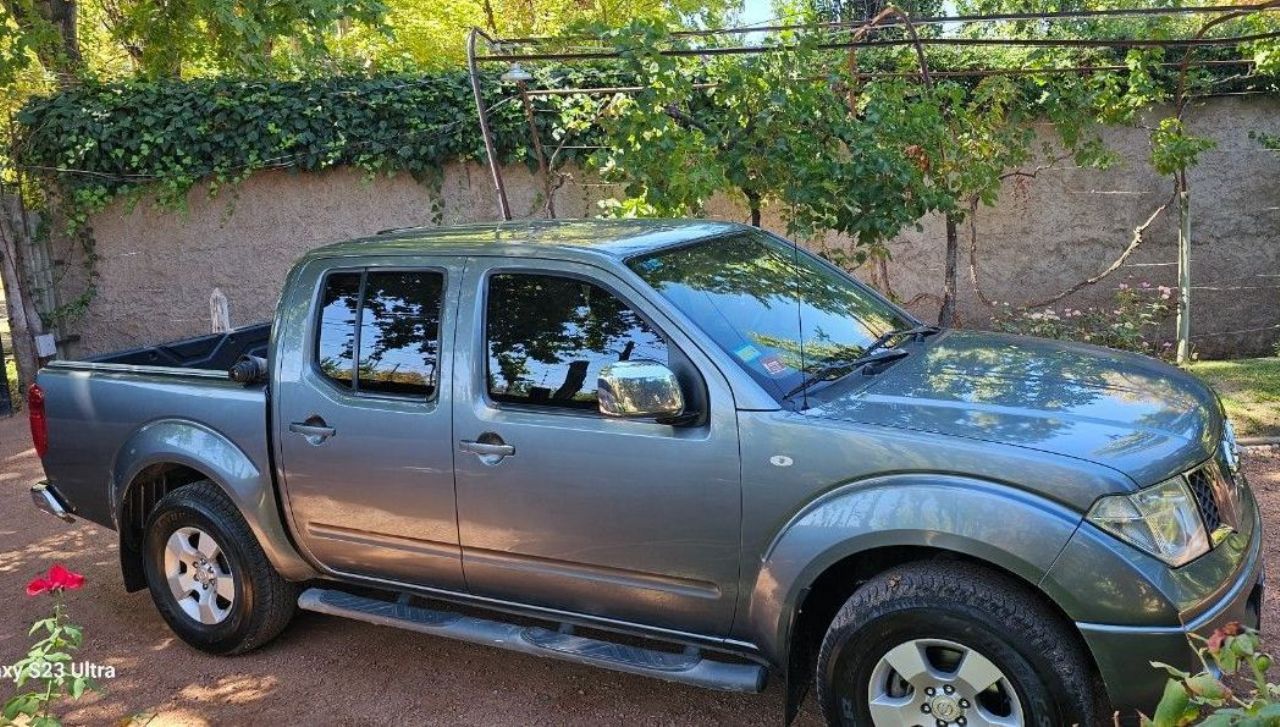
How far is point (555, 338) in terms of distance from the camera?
13.1 feet

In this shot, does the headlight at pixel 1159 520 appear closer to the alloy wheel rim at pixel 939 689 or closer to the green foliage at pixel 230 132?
the alloy wheel rim at pixel 939 689

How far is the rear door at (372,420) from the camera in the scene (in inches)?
163

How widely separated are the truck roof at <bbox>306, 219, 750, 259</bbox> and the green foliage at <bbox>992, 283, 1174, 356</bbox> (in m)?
5.39

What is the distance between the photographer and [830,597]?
3680mm

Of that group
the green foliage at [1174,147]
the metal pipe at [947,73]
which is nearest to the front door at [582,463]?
the metal pipe at [947,73]

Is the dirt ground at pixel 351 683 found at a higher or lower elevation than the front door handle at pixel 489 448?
lower

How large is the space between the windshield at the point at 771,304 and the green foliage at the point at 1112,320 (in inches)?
198

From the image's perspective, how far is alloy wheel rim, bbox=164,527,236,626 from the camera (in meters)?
4.85

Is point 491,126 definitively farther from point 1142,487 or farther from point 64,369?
point 1142,487

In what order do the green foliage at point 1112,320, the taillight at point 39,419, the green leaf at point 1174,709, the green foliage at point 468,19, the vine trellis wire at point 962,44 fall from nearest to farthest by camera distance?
1. the green leaf at point 1174,709
2. the taillight at point 39,419
3. the vine trellis wire at point 962,44
4. the green foliage at point 1112,320
5. the green foliage at point 468,19

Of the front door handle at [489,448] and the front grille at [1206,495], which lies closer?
the front grille at [1206,495]

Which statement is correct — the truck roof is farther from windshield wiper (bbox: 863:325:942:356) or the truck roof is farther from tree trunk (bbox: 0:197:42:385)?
tree trunk (bbox: 0:197:42:385)

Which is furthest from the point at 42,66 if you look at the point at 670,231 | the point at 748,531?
the point at 748,531

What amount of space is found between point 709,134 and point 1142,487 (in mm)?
4685
